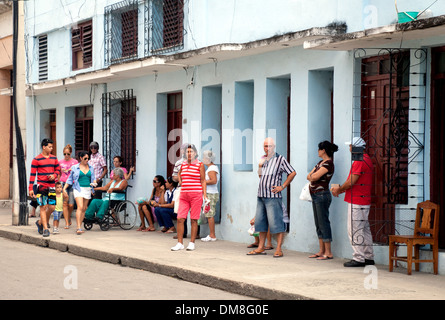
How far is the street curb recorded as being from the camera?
31.3 feet

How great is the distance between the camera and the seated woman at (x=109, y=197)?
17516mm

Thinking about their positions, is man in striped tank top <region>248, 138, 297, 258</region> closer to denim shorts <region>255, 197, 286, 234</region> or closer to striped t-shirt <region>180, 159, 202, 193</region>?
denim shorts <region>255, 197, 286, 234</region>

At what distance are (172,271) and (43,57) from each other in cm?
1330

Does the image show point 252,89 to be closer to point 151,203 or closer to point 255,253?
point 151,203

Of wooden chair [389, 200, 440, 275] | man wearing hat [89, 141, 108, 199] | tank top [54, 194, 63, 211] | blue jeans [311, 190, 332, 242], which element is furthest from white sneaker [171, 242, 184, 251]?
→ man wearing hat [89, 141, 108, 199]

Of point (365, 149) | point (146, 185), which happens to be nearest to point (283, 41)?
point (365, 149)

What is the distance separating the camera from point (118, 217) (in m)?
18.5

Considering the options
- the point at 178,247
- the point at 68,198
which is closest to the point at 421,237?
the point at 178,247

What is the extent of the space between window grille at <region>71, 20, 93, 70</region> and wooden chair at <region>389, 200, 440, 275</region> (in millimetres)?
11577

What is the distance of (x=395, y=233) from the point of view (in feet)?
38.9

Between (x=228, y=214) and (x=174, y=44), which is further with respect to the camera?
(x=174, y=44)

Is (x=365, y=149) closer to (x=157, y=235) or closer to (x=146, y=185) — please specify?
(x=157, y=235)

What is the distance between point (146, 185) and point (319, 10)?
673 cm

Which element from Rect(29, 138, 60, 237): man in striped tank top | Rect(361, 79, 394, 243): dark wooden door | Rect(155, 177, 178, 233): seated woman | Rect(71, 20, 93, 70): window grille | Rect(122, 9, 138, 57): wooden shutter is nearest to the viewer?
Rect(361, 79, 394, 243): dark wooden door
